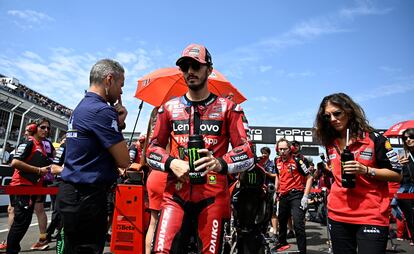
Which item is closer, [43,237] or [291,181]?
[43,237]

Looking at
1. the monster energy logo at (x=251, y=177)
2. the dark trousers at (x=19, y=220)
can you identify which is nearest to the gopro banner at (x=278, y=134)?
the dark trousers at (x=19, y=220)

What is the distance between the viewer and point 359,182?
2.54 meters

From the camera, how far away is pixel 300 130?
23125 millimetres

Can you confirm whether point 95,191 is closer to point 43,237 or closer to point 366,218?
point 366,218

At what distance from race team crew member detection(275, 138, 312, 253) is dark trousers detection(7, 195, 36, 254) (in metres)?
4.37

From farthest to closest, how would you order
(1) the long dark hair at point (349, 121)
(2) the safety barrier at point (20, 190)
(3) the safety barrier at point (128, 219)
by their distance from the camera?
(2) the safety barrier at point (20, 190)
(3) the safety barrier at point (128, 219)
(1) the long dark hair at point (349, 121)

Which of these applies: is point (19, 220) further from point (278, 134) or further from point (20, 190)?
point (278, 134)

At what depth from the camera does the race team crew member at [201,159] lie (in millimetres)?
2035

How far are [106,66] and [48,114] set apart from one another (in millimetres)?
29013

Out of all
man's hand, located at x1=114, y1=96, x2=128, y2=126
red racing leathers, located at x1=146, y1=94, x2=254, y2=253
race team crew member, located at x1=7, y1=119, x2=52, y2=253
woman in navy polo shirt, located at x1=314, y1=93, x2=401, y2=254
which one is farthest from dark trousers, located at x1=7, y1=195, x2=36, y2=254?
woman in navy polo shirt, located at x1=314, y1=93, x2=401, y2=254

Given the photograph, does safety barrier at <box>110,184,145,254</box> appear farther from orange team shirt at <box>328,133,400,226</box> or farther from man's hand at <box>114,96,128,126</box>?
orange team shirt at <box>328,133,400,226</box>

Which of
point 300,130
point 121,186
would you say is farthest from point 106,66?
point 300,130

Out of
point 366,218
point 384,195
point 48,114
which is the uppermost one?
point 48,114

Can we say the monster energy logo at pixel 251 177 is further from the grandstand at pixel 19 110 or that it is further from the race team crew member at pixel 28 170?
the grandstand at pixel 19 110
